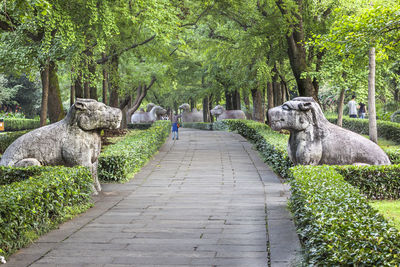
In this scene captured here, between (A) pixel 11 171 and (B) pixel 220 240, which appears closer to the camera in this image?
(B) pixel 220 240

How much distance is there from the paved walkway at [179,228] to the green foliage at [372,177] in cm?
133

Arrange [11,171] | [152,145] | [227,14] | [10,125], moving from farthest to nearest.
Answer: [10,125]
[227,14]
[152,145]
[11,171]

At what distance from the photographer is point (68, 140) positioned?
27.2ft

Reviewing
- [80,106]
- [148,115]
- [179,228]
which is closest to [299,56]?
[80,106]

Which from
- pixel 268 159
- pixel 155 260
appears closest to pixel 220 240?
pixel 155 260

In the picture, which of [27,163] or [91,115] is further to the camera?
[91,115]

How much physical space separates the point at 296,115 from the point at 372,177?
74.6 inches

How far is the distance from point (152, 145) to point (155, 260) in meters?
11.2

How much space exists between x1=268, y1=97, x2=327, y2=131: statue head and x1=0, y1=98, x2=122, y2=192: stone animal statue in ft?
10.9

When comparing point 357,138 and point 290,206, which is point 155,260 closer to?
point 290,206

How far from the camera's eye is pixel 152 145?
15.9 m

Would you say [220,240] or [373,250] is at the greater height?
[373,250]

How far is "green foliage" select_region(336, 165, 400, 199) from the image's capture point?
315 inches

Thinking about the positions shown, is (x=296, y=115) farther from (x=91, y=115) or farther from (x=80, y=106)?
(x=80, y=106)
